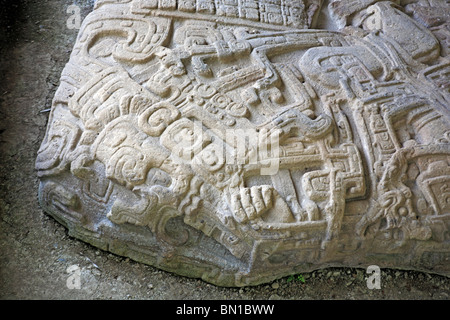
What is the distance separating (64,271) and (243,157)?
1287mm

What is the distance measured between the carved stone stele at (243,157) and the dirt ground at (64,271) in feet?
0.40

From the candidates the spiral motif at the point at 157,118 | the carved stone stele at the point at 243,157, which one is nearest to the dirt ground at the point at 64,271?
the carved stone stele at the point at 243,157

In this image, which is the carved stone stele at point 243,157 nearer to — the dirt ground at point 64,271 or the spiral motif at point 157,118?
the spiral motif at point 157,118

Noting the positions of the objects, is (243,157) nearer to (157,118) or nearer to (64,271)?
(157,118)

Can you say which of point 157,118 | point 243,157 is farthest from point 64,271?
point 243,157

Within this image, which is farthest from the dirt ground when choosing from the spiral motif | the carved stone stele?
the spiral motif

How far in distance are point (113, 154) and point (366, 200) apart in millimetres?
1503

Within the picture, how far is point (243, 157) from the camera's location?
8.06 ft

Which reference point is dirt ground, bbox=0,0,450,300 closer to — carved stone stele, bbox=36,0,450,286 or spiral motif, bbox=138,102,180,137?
carved stone stele, bbox=36,0,450,286

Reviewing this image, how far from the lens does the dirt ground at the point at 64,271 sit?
254cm

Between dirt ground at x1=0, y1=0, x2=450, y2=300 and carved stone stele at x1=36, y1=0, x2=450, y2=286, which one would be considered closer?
carved stone stele at x1=36, y1=0, x2=450, y2=286

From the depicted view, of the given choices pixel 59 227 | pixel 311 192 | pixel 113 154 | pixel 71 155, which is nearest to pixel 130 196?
pixel 113 154

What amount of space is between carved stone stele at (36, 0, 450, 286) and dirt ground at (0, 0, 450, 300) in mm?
121

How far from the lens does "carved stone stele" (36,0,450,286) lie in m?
2.42
